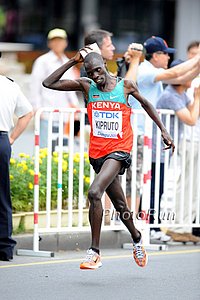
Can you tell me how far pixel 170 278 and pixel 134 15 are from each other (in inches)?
1013

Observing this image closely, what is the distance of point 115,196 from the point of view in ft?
32.1

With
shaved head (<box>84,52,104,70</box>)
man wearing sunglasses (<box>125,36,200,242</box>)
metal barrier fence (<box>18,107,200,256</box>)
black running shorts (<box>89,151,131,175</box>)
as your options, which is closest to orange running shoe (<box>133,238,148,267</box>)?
black running shorts (<box>89,151,131,175</box>)

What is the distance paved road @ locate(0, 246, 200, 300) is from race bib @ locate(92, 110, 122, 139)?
48.2 inches

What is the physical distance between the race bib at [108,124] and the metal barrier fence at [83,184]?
4.44ft

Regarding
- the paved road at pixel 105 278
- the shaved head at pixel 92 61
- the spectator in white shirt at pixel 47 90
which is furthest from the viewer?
the spectator in white shirt at pixel 47 90

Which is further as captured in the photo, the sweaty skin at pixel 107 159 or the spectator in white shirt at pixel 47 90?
the spectator in white shirt at pixel 47 90

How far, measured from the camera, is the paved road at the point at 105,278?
8.75m

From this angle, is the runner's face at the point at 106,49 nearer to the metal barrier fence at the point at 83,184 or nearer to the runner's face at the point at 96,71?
the metal barrier fence at the point at 83,184

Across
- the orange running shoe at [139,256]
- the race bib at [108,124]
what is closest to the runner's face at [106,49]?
the race bib at [108,124]

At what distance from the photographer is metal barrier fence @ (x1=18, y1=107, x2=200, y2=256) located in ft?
36.6

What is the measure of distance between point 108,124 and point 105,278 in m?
1.32

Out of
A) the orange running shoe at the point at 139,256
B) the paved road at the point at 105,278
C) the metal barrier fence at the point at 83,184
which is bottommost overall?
the paved road at the point at 105,278

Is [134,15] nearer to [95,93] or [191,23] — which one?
[191,23]

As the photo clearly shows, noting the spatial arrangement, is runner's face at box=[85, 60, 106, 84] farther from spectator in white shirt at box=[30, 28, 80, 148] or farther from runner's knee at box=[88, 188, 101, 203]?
spectator in white shirt at box=[30, 28, 80, 148]
